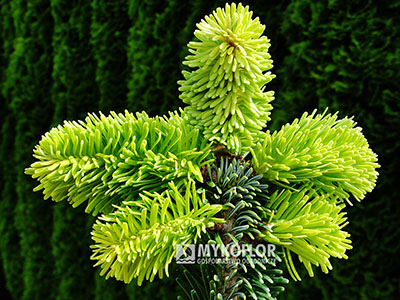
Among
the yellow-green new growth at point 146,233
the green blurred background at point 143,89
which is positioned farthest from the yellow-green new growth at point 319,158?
the green blurred background at point 143,89

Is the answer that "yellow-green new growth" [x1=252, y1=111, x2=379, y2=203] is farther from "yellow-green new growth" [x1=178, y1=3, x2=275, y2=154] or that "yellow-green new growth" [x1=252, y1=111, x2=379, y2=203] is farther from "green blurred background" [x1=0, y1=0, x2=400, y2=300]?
"green blurred background" [x1=0, y1=0, x2=400, y2=300]

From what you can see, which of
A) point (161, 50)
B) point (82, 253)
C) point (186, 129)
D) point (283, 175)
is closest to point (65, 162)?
point (186, 129)

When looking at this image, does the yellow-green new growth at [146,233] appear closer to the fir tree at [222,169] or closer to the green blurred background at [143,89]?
the fir tree at [222,169]

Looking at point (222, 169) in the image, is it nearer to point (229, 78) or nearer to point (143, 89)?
point (229, 78)

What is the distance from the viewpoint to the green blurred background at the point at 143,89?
142 cm

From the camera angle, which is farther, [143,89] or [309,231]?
[143,89]

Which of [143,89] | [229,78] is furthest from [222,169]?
[143,89]

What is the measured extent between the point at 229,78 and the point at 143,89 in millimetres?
1520

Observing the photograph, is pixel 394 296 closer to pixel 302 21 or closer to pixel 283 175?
pixel 302 21

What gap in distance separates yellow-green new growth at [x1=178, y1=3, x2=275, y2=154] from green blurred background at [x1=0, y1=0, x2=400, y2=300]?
1.00 metres

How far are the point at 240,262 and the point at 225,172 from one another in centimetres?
12

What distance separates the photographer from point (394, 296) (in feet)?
4.62

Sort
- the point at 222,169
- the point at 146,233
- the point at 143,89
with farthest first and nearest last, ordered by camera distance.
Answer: the point at 143,89 → the point at 222,169 → the point at 146,233

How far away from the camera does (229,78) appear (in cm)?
51
